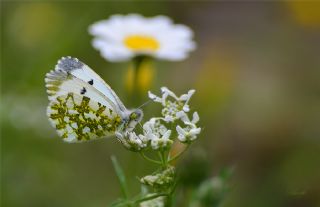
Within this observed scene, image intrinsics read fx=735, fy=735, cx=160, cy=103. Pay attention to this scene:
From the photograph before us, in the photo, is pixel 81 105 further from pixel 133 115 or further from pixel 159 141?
pixel 159 141

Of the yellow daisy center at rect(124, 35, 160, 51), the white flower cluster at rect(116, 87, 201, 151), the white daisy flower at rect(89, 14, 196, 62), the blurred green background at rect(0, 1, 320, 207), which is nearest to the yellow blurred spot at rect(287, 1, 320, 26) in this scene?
the blurred green background at rect(0, 1, 320, 207)

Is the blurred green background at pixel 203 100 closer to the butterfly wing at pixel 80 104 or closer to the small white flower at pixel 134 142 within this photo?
the butterfly wing at pixel 80 104

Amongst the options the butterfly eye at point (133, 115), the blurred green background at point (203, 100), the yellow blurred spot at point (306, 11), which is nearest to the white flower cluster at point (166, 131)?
the butterfly eye at point (133, 115)

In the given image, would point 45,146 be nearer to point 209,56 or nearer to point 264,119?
point 264,119

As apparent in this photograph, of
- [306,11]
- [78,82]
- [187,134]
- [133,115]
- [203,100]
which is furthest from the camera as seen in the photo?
[306,11]

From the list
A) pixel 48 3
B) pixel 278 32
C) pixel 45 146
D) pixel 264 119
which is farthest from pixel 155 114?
pixel 278 32

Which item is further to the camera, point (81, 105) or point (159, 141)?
point (81, 105)

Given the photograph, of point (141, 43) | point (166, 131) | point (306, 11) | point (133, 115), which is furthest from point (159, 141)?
point (306, 11)
